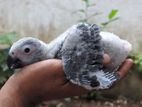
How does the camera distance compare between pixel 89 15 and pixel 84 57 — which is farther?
pixel 89 15

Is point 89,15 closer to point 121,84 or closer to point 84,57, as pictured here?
point 121,84

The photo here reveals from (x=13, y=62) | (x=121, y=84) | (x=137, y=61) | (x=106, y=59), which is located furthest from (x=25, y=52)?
(x=121, y=84)

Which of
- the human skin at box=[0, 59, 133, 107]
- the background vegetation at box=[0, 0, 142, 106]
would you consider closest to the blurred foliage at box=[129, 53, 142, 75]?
the background vegetation at box=[0, 0, 142, 106]

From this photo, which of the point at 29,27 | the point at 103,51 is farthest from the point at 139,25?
the point at 103,51

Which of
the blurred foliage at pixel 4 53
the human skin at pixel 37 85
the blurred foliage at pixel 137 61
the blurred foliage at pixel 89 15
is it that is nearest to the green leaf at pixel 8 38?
the blurred foliage at pixel 4 53

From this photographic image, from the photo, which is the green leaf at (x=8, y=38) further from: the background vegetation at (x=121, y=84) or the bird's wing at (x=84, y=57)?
the bird's wing at (x=84, y=57)

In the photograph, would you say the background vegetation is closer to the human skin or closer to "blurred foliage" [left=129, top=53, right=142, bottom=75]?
"blurred foliage" [left=129, top=53, right=142, bottom=75]

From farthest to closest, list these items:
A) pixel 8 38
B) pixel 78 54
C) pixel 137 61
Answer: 1. pixel 137 61
2. pixel 8 38
3. pixel 78 54
